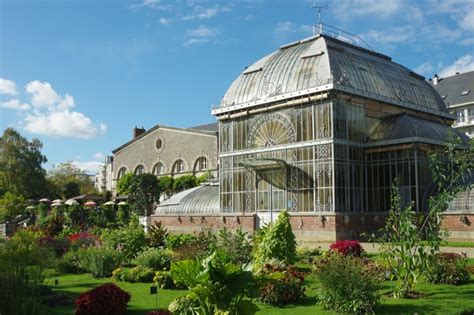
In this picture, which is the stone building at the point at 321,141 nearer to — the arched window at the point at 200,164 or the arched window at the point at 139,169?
the arched window at the point at 200,164

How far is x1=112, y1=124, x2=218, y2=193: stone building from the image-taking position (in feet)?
206

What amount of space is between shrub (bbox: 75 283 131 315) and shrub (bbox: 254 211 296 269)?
6810 mm

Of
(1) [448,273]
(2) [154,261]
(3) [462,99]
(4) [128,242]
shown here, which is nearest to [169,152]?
(3) [462,99]

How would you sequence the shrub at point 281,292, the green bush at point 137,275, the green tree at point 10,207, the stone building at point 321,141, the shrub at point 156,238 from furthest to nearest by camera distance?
the green tree at point 10,207
the stone building at point 321,141
the shrub at point 156,238
the green bush at point 137,275
the shrub at point 281,292

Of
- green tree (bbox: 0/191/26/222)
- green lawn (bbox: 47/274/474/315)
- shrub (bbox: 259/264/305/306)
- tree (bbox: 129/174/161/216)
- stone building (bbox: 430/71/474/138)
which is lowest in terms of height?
green lawn (bbox: 47/274/474/315)

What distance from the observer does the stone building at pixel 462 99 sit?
2596 inches

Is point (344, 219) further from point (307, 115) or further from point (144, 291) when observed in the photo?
point (144, 291)

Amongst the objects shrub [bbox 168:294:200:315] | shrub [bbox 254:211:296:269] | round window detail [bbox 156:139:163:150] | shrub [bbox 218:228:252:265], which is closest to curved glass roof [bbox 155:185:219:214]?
shrub [bbox 218:228:252:265]

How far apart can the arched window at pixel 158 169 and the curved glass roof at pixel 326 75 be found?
102ft

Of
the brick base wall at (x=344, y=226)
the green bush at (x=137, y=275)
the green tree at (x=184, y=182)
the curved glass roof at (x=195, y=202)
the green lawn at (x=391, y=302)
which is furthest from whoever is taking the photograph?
the green tree at (x=184, y=182)

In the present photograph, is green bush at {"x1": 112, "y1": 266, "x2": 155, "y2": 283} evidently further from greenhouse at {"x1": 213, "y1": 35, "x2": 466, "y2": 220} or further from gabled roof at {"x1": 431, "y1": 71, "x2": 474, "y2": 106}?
gabled roof at {"x1": 431, "y1": 71, "x2": 474, "y2": 106}


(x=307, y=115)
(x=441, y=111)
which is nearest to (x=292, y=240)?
(x=307, y=115)

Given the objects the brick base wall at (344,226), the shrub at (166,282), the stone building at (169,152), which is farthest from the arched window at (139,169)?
the shrub at (166,282)

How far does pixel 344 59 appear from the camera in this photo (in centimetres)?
3631
